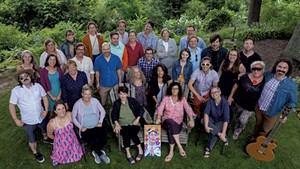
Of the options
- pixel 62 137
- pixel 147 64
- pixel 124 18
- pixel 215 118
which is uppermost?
pixel 124 18

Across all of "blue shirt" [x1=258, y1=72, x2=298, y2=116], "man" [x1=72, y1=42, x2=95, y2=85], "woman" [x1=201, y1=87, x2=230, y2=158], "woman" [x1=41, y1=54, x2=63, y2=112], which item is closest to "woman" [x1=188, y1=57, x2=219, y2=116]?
"woman" [x1=201, y1=87, x2=230, y2=158]

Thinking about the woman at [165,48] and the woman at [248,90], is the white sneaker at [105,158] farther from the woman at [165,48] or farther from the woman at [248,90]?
the woman at [248,90]

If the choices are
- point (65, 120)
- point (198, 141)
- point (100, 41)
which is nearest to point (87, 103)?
point (65, 120)

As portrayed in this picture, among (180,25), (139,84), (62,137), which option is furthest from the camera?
(180,25)

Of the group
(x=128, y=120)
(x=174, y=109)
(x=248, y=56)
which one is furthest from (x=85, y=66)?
(x=248, y=56)

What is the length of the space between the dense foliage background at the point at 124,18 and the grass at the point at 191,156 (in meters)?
5.19

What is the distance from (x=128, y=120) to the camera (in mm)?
4473

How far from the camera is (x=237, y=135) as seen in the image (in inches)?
193

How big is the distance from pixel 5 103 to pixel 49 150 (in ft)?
8.61

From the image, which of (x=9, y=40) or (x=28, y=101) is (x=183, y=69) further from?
(x=9, y=40)

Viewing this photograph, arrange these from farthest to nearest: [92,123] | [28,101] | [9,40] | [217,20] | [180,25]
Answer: [217,20] → [180,25] → [9,40] → [92,123] → [28,101]

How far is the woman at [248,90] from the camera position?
13.8ft

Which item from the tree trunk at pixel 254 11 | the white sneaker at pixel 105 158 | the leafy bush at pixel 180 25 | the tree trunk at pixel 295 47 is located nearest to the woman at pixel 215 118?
the white sneaker at pixel 105 158

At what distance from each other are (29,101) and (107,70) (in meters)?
1.54
